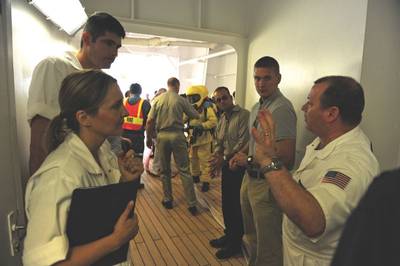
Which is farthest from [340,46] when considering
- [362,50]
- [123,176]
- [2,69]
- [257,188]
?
[2,69]

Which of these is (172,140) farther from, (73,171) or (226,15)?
(73,171)

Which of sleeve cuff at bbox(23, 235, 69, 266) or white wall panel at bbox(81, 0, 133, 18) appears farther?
white wall panel at bbox(81, 0, 133, 18)

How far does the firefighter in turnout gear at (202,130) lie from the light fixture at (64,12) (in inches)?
88.9

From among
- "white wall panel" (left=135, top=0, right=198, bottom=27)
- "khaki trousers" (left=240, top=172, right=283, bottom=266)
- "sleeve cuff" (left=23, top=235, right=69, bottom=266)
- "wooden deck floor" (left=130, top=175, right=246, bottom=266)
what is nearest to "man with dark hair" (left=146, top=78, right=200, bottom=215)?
"wooden deck floor" (left=130, top=175, right=246, bottom=266)

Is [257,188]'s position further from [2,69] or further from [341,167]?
[2,69]

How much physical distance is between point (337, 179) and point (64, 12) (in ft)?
6.31

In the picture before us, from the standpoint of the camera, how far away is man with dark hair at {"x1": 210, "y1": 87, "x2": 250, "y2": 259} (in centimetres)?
247

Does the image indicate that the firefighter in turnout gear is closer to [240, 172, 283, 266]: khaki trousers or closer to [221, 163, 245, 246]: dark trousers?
[221, 163, 245, 246]: dark trousers

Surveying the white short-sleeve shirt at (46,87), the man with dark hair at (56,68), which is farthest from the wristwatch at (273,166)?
the white short-sleeve shirt at (46,87)

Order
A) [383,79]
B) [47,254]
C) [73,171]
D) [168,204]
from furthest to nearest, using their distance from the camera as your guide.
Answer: [168,204], [383,79], [73,171], [47,254]

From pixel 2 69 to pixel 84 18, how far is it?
138 cm

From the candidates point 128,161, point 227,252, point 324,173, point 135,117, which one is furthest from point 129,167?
point 135,117

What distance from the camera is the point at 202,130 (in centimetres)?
410

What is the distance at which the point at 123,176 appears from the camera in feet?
3.75
